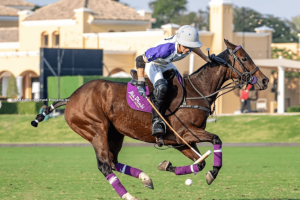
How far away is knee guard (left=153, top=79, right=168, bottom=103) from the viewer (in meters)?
9.24

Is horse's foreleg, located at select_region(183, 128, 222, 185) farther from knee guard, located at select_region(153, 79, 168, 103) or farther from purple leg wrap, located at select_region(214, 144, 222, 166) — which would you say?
knee guard, located at select_region(153, 79, 168, 103)

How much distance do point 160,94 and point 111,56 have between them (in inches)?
1520

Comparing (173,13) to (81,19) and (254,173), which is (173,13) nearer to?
(81,19)

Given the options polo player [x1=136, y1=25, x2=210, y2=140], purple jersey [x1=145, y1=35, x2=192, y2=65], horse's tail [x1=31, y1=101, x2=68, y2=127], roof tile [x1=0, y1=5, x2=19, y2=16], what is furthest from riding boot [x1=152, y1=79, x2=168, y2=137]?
roof tile [x1=0, y1=5, x2=19, y2=16]

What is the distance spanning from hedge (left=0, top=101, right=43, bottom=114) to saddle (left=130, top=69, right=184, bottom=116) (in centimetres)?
2896

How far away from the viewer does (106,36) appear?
49.7 m

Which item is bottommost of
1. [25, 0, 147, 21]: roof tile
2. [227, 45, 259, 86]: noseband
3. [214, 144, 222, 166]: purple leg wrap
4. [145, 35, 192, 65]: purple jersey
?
[214, 144, 222, 166]: purple leg wrap

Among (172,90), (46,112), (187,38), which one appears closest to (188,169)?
(172,90)

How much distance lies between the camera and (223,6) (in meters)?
46.2

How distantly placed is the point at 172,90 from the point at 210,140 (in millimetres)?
1028

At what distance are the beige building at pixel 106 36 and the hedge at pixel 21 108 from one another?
10.0 meters

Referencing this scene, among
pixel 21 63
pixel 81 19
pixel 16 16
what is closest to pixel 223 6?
pixel 81 19

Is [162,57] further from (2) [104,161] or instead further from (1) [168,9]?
(1) [168,9]

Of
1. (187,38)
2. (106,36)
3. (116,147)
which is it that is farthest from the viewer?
(106,36)
